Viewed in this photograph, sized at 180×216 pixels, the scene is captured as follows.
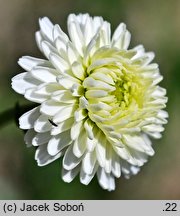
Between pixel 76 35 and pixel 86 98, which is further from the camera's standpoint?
pixel 76 35

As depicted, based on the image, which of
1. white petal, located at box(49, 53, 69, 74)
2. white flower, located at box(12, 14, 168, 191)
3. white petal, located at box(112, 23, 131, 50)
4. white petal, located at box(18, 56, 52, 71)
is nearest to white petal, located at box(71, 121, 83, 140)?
white flower, located at box(12, 14, 168, 191)

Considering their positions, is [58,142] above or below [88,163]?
above

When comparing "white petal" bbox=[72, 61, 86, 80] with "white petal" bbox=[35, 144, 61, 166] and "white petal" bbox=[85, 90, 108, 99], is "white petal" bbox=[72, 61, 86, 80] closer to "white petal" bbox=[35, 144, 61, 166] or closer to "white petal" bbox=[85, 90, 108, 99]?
"white petal" bbox=[85, 90, 108, 99]

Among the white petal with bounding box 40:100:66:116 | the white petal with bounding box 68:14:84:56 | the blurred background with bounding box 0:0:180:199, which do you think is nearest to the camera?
the white petal with bounding box 40:100:66:116

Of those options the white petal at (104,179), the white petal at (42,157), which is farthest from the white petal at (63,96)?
the white petal at (104,179)

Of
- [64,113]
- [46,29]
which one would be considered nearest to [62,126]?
[64,113]

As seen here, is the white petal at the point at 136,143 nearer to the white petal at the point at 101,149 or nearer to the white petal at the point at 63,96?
the white petal at the point at 101,149

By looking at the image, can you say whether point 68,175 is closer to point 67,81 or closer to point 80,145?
point 80,145
